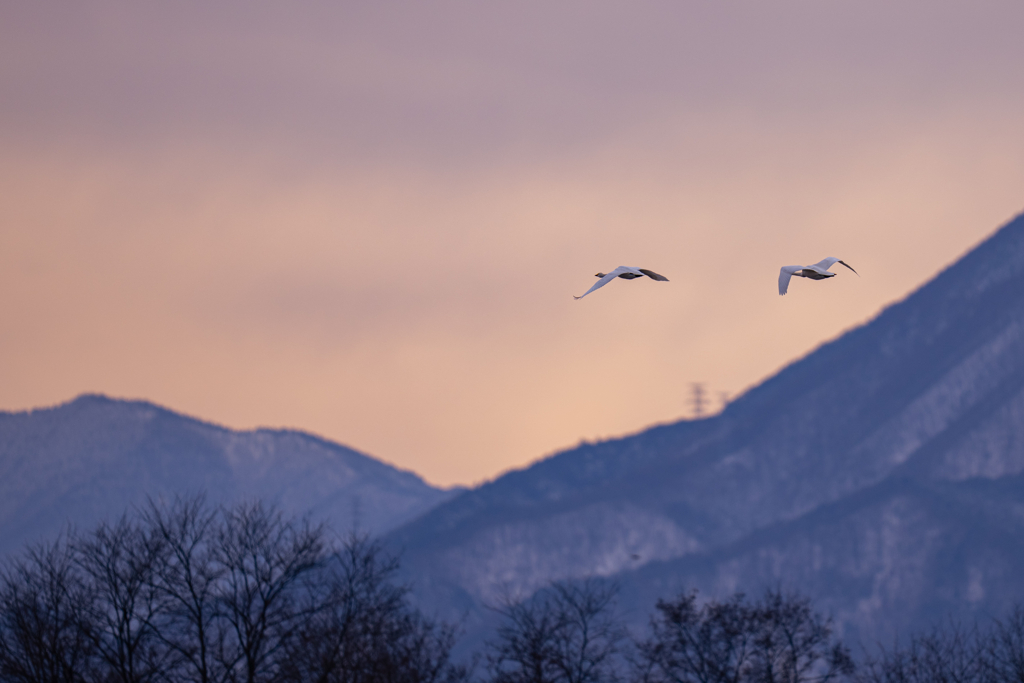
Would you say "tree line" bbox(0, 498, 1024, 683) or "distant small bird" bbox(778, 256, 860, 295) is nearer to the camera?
"distant small bird" bbox(778, 256, 860, 295)

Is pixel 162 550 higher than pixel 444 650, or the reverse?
pixel 162 550

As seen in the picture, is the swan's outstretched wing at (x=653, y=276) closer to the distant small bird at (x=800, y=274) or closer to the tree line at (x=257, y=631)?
the distant small bird at (x=800, y=274)

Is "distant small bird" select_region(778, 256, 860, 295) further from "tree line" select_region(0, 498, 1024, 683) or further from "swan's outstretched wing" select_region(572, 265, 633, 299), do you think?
"tree line" select_region(0, 498, 1024, 683)

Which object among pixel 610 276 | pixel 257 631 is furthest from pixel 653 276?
pixel 257 631

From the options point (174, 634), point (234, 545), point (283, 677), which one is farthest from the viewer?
point (234, 545)

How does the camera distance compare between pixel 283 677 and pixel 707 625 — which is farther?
pixel 707 625

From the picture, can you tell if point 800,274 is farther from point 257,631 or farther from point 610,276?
point 257,631

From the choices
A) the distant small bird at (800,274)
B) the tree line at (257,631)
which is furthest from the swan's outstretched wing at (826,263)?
the tree line at (257,631)

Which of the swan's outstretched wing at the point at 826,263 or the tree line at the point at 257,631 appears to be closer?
the swan's outstretched wing at the point at 826,263

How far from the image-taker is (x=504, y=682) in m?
50.8

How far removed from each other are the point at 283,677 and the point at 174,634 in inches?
252

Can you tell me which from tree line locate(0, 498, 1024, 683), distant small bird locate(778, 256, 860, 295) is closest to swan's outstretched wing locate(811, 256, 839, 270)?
distant small bird locate(778, 256, 860, 295)

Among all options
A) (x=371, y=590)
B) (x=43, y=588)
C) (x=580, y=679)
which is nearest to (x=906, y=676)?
(x=580, y=679)

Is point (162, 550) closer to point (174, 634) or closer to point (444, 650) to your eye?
point (174, 634)
